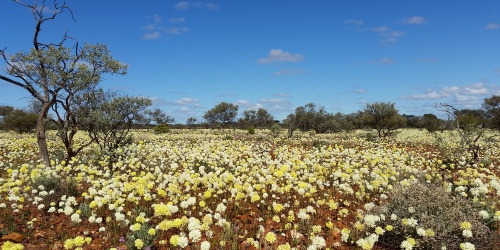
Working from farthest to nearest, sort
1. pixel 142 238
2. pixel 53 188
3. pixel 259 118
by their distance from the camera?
pixel 259 118 → pixel 53 188 → pixel 142 238

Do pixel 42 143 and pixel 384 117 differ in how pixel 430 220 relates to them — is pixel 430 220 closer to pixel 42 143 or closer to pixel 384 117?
pixel 42 143

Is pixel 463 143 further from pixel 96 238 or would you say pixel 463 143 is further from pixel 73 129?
pixel 73 129

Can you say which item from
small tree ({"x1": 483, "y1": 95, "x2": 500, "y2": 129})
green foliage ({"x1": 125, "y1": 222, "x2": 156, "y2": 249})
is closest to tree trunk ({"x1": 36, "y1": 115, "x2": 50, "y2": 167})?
green foliage ({"x1": 125, "y1": 222, "x2": 156, "y2": 249})

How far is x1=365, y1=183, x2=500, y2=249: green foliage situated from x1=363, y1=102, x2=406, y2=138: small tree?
37.8 meters

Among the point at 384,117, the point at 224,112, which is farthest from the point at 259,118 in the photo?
the point at 384,117

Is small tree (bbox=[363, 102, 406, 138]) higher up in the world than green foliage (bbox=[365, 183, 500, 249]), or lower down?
higher up

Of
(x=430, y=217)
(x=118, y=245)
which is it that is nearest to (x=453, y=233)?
(x=430, y=217)

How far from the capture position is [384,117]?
46.5 m

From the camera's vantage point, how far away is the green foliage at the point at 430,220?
5.35m

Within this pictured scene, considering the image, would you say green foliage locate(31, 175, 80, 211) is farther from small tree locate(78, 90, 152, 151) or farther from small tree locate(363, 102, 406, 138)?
small tree locate(363, 102, 406, 138)

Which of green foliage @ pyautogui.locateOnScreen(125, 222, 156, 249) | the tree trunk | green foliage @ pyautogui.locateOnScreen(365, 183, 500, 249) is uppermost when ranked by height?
the tree trunk

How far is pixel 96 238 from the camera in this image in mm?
6359

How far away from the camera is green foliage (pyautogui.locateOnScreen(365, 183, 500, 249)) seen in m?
5.35

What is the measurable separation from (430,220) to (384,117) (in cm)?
4404
